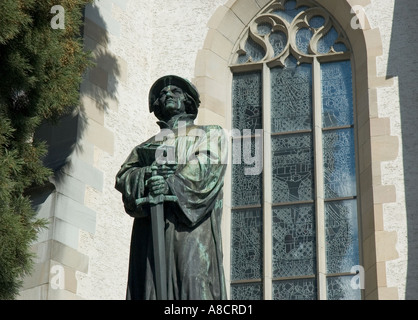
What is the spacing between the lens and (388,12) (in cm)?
1118

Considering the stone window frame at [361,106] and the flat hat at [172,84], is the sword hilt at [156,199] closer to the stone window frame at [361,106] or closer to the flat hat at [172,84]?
the flat hat at [172,84]

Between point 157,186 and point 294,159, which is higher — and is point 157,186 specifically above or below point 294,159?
below

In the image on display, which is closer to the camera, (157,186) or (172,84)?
(157,186)

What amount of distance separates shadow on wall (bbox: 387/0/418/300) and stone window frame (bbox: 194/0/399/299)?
13 cm

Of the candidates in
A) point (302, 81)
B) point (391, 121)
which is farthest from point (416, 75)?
point (302, 81)

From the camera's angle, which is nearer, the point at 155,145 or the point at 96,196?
the point at 155,145

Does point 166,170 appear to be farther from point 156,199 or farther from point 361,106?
point 361,106

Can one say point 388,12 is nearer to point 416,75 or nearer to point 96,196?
point 416,75

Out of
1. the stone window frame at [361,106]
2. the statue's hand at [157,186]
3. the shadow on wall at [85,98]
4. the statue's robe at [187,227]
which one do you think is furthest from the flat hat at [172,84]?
the stone window frame at [361,106]

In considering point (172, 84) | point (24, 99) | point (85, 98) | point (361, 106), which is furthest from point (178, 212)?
point (361, 106)

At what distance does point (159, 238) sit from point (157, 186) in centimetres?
29

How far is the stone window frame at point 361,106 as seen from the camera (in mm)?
10125

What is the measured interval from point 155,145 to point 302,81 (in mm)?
5171

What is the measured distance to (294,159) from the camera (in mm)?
11141
